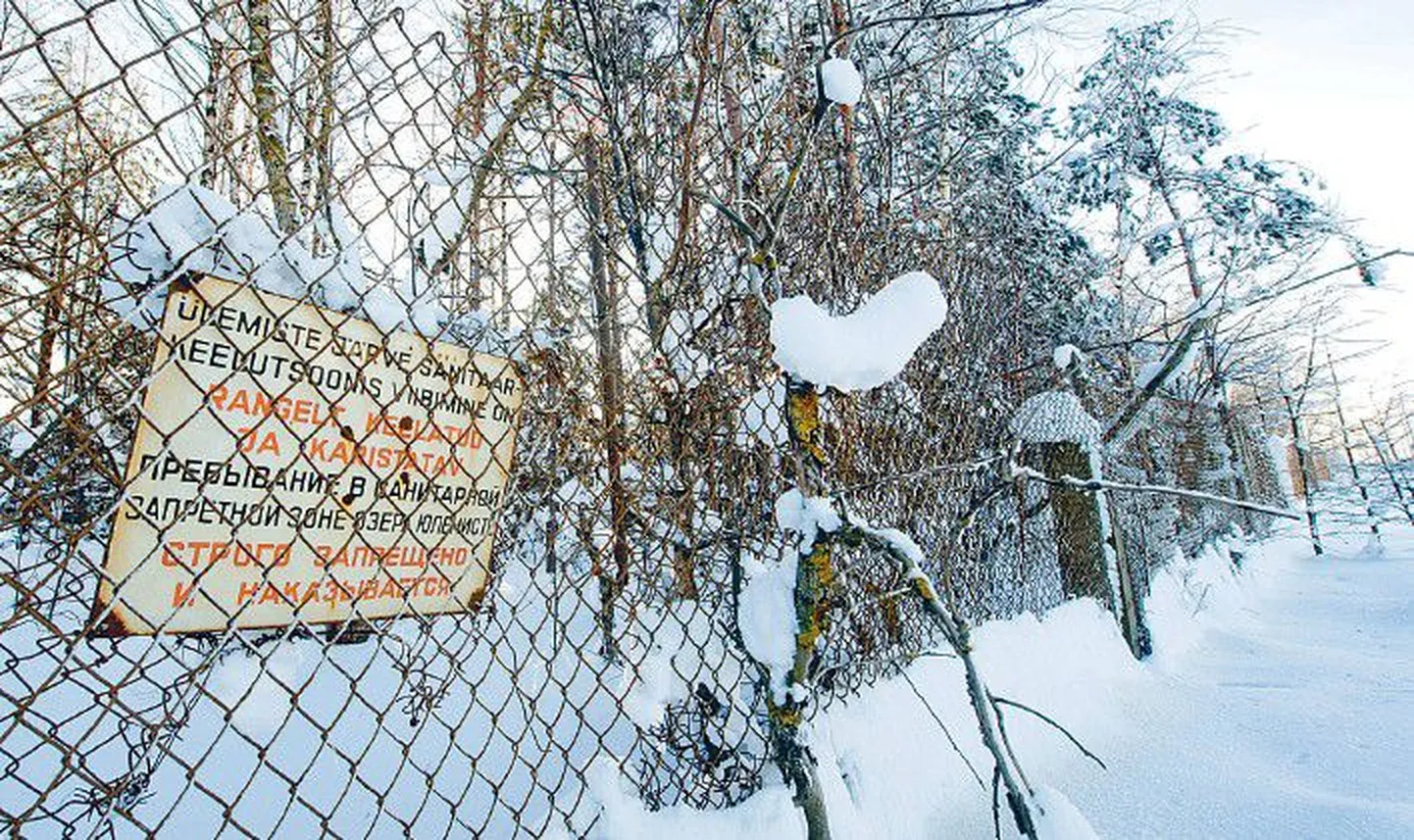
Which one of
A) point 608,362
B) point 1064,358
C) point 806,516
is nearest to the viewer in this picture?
point 806,516

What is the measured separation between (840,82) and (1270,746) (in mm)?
3205

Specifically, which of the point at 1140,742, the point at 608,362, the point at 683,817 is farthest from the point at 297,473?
the point at 1140,742

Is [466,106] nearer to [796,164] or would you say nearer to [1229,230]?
[796,164]

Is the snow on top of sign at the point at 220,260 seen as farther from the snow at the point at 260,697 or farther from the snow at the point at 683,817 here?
the snow at the point at 260,697

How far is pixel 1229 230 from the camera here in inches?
352

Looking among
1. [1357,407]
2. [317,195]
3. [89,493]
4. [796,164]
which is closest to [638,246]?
[796,164]

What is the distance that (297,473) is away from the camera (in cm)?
122

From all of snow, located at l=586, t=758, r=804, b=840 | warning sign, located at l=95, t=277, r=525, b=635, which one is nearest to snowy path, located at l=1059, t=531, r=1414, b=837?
snow, located at l=586, t=758, r=804, b=840

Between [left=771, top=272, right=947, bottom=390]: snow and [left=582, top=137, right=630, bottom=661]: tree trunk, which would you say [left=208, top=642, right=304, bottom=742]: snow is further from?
[left=771, top=272, right=947, bottom=390]: snow

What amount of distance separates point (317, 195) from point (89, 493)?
933mm

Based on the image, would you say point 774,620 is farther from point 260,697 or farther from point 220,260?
point 260,697

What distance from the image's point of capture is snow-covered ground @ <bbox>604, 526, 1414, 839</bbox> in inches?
79.4

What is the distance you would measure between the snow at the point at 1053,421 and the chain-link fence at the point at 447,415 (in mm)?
555

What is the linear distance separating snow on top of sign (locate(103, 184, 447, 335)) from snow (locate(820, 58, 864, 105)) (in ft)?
3.78
